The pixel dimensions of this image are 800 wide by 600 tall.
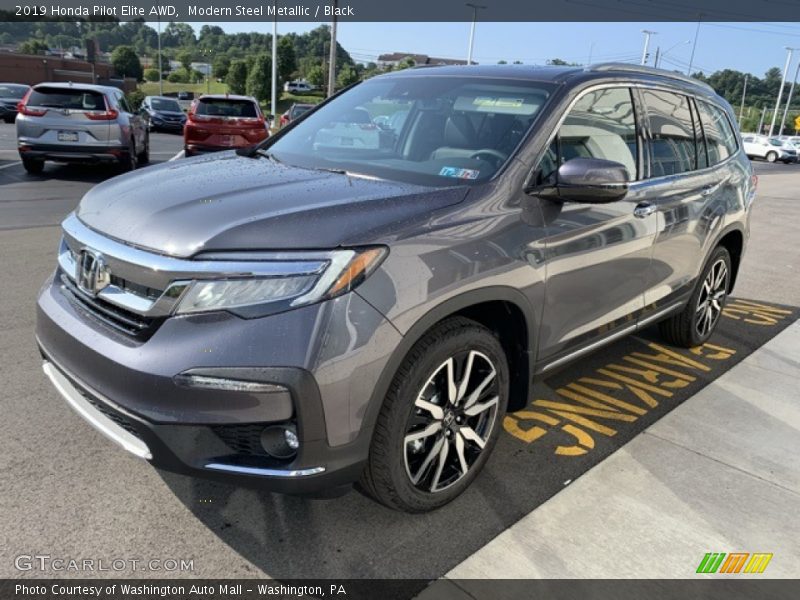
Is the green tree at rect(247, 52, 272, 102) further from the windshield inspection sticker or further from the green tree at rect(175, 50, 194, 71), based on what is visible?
the windshield inspection sticker

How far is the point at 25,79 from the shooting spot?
195 feet

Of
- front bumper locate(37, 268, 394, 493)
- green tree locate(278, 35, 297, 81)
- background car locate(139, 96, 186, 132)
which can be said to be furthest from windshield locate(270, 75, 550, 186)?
green tree locate(278, 35, 297, 81)

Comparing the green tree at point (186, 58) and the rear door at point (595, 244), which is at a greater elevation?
the green tree at point (186, 58)

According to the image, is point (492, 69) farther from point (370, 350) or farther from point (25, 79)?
point (25, 79)

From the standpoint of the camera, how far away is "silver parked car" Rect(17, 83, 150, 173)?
1122 cm

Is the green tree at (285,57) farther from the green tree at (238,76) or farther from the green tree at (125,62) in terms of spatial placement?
the green tree at (125,62)

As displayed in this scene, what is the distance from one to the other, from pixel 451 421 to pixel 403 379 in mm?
452

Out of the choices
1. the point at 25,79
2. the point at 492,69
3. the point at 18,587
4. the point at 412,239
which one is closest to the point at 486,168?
the point at 412,239

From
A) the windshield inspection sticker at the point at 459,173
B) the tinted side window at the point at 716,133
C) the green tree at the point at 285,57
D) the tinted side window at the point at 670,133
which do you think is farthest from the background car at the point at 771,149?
the green tree at the point at 285,57

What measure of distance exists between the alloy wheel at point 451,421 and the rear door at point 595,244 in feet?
1.39

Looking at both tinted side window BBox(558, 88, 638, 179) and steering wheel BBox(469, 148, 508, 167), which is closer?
steering wheel BBox(469, 148, 508, 167)

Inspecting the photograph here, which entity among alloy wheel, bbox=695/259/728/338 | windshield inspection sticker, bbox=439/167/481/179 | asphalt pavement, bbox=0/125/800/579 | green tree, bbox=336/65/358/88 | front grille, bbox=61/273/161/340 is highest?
green tree, bbox=336/65/358/88

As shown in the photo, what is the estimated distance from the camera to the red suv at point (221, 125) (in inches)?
547

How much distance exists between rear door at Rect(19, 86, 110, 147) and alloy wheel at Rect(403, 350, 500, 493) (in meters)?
10.6
